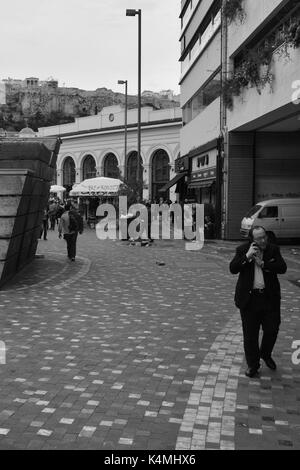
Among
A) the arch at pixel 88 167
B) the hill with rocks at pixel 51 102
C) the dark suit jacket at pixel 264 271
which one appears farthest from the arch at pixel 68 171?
the hill with rocks at pixel 51 102

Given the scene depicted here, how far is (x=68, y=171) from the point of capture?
6800cm

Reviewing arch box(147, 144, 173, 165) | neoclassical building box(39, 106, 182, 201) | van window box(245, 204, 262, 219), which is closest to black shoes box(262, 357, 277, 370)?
van window box(245, 204, 262, 219)

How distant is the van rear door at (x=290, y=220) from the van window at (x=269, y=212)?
11.5 inches

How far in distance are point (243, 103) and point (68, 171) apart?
158 ft

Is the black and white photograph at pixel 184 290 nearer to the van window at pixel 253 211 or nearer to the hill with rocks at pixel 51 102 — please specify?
the van window at pixel 253 211

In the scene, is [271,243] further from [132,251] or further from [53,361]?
[132,251]

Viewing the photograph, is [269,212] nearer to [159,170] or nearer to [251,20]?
[251,20]

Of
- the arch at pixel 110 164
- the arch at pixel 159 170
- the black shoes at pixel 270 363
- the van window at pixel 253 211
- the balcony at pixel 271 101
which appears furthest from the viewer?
the arch at pixel 110 164

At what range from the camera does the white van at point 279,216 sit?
22516mm

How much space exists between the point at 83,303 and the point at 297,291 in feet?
14.6

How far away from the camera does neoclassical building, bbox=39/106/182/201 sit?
177 ft

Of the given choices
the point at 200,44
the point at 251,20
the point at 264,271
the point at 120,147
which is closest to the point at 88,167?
the point at 120,147
